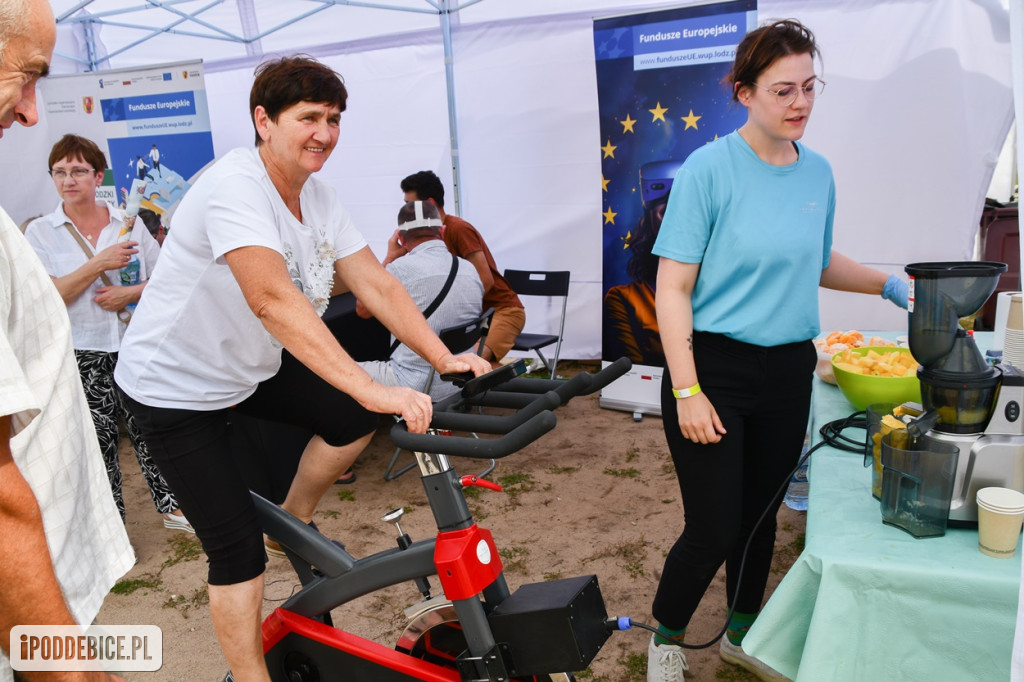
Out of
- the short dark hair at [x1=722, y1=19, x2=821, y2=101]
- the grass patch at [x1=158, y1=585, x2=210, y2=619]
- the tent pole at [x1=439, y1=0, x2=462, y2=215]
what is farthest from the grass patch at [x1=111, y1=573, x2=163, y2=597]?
the tent pole at [x1=439, y1=0, x2=462, y2=215]

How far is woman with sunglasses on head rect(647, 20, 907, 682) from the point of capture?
1733 mm

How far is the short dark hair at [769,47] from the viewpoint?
5.57ft

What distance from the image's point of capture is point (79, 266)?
3.19 m

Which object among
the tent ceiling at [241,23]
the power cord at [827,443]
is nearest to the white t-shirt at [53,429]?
the power cord at [827,443]

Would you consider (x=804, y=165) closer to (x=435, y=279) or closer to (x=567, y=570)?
(x=567, y=570)

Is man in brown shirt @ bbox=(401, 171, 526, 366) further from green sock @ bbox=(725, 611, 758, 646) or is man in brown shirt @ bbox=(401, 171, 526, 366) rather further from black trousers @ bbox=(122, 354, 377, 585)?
black trousers @ bbox=(122, 354, 377, 585)

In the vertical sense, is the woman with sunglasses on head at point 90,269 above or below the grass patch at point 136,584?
above

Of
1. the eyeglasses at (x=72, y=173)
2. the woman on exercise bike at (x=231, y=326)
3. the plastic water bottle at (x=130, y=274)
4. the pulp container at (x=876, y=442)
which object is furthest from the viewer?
the plastic water bottle at (x=130, y=274)

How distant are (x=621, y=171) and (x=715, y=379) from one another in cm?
280

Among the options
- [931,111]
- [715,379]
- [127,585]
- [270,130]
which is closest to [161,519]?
[127,585]

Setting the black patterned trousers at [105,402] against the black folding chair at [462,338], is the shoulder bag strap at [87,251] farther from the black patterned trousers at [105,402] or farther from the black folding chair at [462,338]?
the black folding chair at [462,338]

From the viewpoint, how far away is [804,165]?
71.7 inches

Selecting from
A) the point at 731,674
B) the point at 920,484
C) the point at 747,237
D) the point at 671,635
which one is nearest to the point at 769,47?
the point at 747,237

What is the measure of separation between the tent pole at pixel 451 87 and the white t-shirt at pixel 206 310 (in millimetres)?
3888
